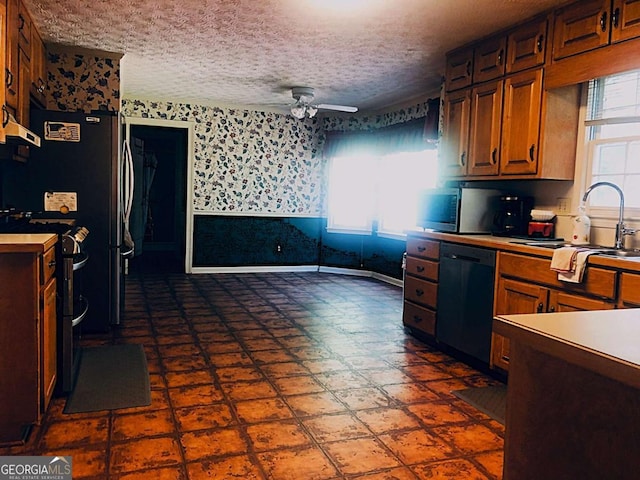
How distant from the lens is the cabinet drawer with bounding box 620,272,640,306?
7.76ft

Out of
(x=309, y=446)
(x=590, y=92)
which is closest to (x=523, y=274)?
(x=590, y=92)

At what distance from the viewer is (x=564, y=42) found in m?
3.12

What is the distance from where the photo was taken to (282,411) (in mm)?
2660

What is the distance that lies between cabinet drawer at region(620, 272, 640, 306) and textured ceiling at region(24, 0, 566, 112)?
5.68 feet

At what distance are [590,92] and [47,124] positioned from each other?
3.72 metres

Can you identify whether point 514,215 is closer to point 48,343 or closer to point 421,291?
point 421,291

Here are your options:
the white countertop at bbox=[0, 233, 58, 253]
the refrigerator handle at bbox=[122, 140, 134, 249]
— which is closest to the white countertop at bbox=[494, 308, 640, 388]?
the white countertop at bbox=[0, 233, 58, 253]

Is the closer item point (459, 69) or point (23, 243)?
point (23, 243)

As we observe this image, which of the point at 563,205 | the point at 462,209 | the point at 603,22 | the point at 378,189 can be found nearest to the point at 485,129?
the point at 462,209

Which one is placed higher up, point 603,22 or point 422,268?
point 603,22

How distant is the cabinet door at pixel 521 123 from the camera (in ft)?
11.0

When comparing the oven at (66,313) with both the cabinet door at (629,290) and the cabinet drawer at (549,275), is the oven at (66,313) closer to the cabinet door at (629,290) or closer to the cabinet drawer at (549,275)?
the cabinet drawer at (549,275)

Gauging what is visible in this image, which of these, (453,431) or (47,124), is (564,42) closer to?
(453,431)

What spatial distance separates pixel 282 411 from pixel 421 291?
175 centimetres
